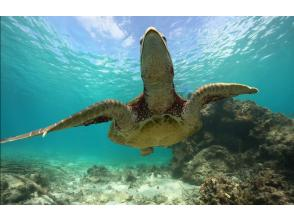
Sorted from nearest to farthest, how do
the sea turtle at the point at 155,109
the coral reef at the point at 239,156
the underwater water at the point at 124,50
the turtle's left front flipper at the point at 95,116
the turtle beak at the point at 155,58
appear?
the turtle beak at the point at 155,58 < the turtle's left front flipper at the point at 95,116 < the sea turtle at the point at 155,109 < the coral reef at the point at 239,156 < the underwater water at the point at 124,50

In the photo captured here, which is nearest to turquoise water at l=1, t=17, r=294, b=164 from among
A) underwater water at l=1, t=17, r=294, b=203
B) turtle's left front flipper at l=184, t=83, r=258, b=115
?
underwater water at l=1, t=17, r=294, b=203

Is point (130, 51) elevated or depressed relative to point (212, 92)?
elevated

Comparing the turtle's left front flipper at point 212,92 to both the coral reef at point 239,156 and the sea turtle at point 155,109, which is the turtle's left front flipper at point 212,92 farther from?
the coral reef at point 239,156

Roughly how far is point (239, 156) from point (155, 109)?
5.78 metres

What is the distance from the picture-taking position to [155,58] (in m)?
3.95

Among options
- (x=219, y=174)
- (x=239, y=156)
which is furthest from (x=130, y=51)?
(x=219, y=174)

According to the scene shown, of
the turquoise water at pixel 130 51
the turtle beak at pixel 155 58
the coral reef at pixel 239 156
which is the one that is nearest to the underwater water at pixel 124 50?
the turquoise water at pixel 130 51

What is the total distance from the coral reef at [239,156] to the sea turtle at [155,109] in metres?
1.91

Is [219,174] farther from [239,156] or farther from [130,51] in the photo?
[130,51]

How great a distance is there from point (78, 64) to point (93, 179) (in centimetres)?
1726

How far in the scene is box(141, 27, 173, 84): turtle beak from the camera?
3.65m

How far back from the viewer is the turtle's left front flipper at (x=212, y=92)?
4.49 meters
